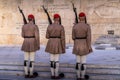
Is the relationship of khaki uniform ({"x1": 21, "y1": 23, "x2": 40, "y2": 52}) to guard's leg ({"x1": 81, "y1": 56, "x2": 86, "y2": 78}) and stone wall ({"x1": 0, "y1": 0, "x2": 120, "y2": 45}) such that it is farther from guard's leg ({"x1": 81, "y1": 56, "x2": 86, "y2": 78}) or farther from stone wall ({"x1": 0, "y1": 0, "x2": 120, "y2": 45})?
stone wall ({"x1": 0, "y1": 0, "x2": 120, "y2": 45})

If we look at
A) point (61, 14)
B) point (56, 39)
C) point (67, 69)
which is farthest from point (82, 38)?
point (61, 14)

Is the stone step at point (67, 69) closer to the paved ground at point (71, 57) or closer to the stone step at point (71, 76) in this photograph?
the stone step at point (71, 76)

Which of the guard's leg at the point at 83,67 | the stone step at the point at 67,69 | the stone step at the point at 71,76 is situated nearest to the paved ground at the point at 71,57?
the stone step at the point at 67,69

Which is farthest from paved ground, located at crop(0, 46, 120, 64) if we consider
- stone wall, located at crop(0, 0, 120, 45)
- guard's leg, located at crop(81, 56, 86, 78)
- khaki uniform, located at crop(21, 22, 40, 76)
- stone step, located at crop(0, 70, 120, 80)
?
stone wall, located at crop(0, 0, 120, 45)

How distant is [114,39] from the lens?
581 inches

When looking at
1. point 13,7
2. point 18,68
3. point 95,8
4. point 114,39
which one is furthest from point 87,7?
point 18,68

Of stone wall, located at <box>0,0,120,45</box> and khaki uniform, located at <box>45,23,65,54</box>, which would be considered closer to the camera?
khaki uniform, located at <box>45,23,65,54</box>

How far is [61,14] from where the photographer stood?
1588 centimetres

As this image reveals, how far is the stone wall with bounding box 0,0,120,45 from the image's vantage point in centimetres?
1546

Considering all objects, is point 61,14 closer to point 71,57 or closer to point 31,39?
point 71,57

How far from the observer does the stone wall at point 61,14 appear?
1546 cm

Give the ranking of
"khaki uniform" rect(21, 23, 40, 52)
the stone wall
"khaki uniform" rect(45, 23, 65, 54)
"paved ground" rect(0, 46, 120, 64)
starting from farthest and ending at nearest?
the stone wall < "paved ground" rect(0, 46, 120, 64) < "khaki uniform" rect(21, 23, 40, 52) < "khaki uniform" rect(45, 23, 65, 54)

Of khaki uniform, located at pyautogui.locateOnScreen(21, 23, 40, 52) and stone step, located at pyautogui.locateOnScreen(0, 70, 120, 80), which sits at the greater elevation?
khaki uniform, located at pyautogui.locateOnScreen(21, 23, 40, 52)

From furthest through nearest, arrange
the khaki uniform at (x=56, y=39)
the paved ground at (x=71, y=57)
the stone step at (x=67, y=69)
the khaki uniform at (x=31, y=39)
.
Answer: the paved ground at (x=71, y=57) < the stone step at (x=67, y=69) < the khaki uniform at (x=31, y=39) < the khaki uniform at (x=56, y=39)
